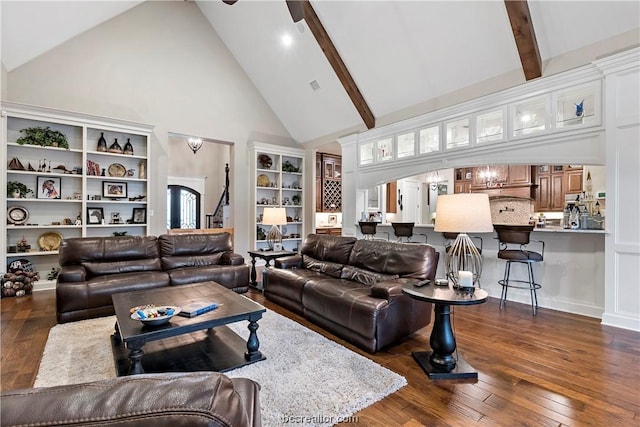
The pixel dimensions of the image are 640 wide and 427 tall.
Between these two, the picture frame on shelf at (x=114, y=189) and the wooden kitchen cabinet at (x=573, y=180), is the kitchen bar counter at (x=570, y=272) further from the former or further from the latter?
the picture frame on shelf at (x=114, y=189)

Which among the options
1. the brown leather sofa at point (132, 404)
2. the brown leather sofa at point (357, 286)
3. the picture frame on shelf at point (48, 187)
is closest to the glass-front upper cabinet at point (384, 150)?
the brown leather sofa at point (357, 286)

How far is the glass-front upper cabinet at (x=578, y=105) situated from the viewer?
3.76 metres

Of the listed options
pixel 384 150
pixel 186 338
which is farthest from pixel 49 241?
pixel 384 150

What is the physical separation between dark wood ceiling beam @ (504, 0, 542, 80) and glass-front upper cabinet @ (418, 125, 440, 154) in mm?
1487

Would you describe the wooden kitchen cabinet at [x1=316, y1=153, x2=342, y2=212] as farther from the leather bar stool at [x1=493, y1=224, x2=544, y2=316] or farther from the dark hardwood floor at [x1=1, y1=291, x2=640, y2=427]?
the dark hardwood floor at [x1=1, y1=291, x2=640, y2=427]

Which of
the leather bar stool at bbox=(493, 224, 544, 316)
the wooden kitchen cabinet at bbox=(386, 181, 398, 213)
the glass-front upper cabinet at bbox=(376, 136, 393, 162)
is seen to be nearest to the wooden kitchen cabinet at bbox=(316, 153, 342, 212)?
the wooden kitchen cabinet at bbox=(386, 181, 398, 213)

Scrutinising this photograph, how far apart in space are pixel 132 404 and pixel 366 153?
6.48m

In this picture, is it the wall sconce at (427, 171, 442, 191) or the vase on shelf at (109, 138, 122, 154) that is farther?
the wall sconce at (427, 171, 442, 191)

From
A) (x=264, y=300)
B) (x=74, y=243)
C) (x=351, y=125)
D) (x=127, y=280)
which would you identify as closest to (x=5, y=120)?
(x=74, y=243)

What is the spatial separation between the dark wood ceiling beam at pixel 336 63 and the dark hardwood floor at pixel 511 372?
4.17m

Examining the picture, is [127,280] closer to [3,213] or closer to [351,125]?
[3,213]

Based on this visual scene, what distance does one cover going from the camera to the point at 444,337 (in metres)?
2.51

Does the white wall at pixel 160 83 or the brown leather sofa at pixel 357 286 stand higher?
the white wall at pixel 160 83

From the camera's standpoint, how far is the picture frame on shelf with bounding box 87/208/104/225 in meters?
5.61
